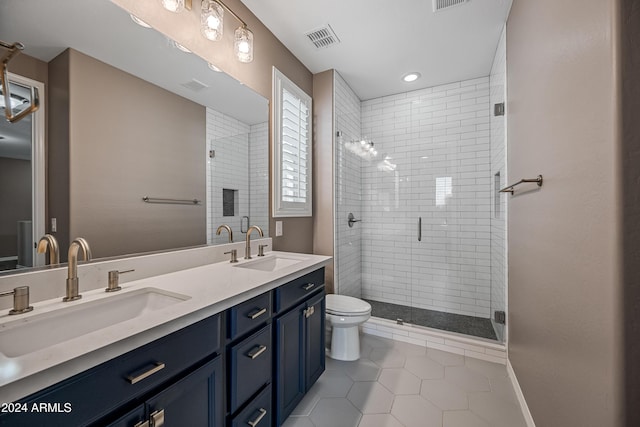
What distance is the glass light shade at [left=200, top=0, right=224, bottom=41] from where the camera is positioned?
147 cm

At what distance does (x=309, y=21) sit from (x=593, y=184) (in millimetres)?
2017

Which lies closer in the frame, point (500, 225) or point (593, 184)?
point (593, 184)

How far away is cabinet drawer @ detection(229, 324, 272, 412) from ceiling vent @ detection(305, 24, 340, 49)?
2156 millimetres

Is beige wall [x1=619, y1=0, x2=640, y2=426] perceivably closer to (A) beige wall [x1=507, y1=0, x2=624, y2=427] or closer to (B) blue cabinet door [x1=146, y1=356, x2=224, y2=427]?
(A) beige wall [x1=507, y1=0, x2=624, y2=427]

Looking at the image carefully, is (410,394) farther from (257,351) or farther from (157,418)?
(157,418)

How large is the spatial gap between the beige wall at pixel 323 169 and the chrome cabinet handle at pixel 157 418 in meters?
1.91

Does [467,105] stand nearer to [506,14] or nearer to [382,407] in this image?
[506,14]

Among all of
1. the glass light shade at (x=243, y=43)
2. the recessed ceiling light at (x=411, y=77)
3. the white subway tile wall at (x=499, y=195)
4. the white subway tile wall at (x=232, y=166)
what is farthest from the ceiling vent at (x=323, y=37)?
the white subway tile wall at (x=499, y=195)

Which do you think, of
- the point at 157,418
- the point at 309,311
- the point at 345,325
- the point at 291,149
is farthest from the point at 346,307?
the point at 157,418

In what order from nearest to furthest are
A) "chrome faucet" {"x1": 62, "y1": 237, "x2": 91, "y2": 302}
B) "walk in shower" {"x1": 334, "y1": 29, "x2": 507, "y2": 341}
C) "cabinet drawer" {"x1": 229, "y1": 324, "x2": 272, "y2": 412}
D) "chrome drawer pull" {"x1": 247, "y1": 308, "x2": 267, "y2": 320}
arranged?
"chrome faucet" {"x1": 62, "y1": 237, "x2": 91, "y2": 302}
"cabinet drawer" {"x1": 229, "y1": 324, "x2": 272, "y2": 412}
"chrome drawer pull" {"x1": 247, "y1": 308, "x2": 267, "y2": 320}
"walk in shower" {"x1": 334, "y1": 29, "x2": 507, "y2": 341}

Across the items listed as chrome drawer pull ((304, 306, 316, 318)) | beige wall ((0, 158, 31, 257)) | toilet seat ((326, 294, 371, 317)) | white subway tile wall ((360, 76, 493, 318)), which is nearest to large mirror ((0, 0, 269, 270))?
beige wall ((0, 158, 31, 257))

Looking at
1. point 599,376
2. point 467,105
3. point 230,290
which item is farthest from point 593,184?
point 467,105

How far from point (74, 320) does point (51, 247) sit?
290 mm

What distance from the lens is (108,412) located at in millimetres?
659
